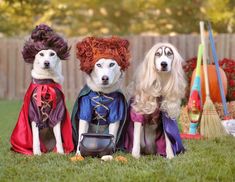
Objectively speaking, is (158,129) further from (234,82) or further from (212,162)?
(234,82)

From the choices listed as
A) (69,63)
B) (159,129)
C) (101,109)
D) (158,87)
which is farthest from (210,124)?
(69,63)

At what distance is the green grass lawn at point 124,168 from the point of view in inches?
193

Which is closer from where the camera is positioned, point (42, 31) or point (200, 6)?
point (42, 31)

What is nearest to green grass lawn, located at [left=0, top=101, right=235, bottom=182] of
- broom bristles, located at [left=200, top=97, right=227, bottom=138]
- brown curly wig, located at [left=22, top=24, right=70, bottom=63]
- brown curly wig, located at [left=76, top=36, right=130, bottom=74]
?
brown curly wig, located at [left=76, top=36, right=130, bottom=74]

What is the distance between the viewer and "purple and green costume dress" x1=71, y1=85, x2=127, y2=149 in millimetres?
5918

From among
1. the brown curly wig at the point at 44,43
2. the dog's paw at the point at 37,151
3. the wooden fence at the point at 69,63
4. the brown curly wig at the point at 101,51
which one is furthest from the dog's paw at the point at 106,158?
the wooden fence at the point at 69,63

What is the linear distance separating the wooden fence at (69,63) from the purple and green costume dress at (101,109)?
8.23m

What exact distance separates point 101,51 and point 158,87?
2.20 ft

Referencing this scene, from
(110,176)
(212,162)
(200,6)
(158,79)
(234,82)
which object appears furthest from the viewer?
(200,6)

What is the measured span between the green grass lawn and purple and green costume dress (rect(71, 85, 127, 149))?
39cm

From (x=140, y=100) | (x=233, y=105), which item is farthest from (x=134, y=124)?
(x=233, y=105)

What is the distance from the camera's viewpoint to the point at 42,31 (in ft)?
20.0

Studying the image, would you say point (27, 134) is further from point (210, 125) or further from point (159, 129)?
point (210, 125)

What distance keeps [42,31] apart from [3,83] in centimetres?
862
